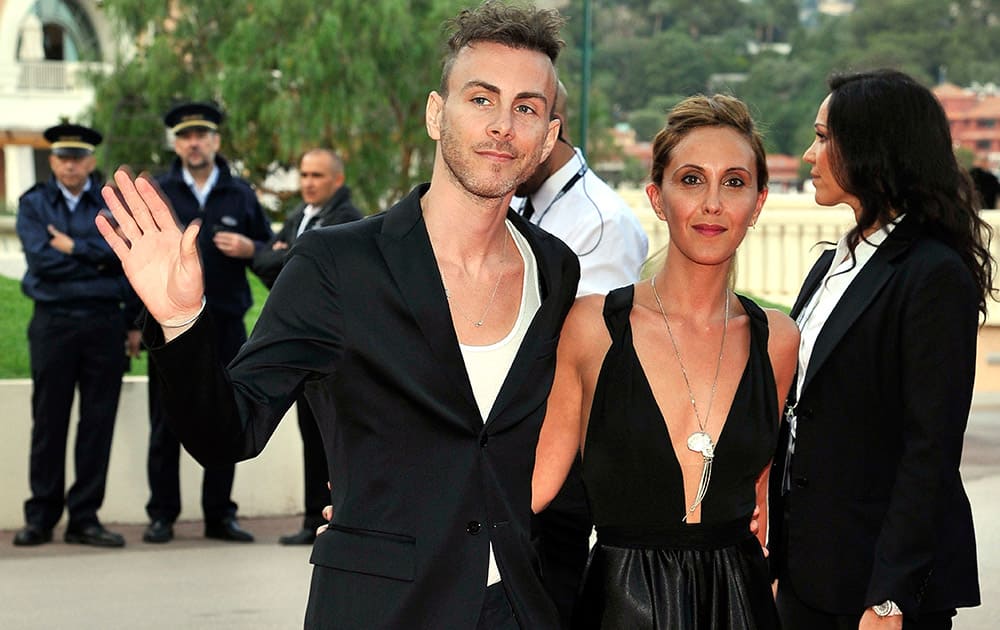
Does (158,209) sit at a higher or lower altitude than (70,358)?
higher

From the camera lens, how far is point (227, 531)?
8641 mm

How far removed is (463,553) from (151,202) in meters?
0.91

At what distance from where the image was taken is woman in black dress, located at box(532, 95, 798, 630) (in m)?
3.53

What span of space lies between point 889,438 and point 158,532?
5590mm

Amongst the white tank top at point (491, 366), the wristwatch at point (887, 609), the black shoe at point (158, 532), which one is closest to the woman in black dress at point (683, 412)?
the wristwatch at point (887, 609)

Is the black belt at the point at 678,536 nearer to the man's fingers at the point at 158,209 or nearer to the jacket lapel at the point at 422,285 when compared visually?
the jacket lapel at the point at 422,285

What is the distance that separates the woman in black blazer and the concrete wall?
5.55 m

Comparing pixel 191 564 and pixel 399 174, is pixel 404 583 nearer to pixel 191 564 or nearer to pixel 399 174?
pixel 191 564

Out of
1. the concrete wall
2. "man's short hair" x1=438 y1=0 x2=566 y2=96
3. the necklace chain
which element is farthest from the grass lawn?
"man's short hair" x1=438 y1=0 x2=566 y2=96

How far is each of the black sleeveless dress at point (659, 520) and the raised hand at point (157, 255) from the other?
46.0 inches

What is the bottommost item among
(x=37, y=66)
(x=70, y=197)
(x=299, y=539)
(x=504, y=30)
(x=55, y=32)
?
(x=299, y=539)

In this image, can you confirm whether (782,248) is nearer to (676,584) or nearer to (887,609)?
(887,609)

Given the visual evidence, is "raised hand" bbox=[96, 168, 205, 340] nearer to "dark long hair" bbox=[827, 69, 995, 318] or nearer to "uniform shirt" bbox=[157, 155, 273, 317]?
"dark long hair" bbox=[827, 69, 995, 318]

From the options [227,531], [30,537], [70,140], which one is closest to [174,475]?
[227,531]
